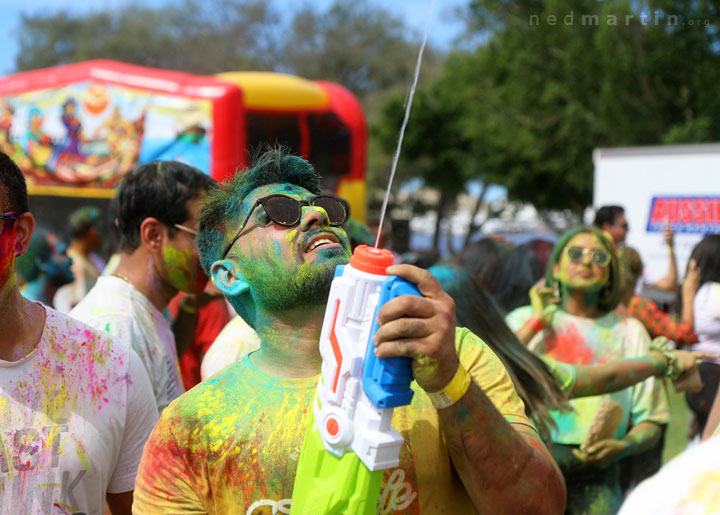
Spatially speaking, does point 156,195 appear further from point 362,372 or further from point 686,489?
point 686,489

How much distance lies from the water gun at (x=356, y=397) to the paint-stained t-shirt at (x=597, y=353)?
233 centimetres

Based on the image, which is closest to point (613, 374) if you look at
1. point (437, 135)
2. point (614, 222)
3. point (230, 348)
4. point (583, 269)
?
point (583, 269)

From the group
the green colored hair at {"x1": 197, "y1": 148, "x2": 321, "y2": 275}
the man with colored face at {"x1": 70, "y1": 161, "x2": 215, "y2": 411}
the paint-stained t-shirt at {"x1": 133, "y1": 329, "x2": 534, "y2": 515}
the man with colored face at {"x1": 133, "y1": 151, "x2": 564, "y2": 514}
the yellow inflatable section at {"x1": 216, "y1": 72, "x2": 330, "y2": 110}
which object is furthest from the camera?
the yellow inflatable section at {"x1": 216, "y1": 72, "x2": 330, "y2": 110}

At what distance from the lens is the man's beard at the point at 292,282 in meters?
1.67

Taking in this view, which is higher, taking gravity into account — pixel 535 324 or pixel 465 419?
pixel 465 419

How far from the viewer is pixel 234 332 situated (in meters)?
2.55

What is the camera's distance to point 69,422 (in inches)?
75.4

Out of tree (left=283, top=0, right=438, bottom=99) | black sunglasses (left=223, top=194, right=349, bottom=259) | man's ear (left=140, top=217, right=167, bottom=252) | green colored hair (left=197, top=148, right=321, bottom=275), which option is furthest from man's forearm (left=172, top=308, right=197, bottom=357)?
tree (left=283, top=0, right=438, bottom=99)

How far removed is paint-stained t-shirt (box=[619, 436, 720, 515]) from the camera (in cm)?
79

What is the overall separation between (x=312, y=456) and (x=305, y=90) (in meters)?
9.34

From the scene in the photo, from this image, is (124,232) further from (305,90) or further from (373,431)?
(305,90)

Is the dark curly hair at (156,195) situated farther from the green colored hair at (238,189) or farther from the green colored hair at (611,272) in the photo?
the green colored hair at (611,272)

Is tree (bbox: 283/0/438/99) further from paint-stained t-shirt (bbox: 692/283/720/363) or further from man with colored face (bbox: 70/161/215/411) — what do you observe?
man with colored face (bbox: 70/161/215/411)

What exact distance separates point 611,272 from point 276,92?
23.0 feet
